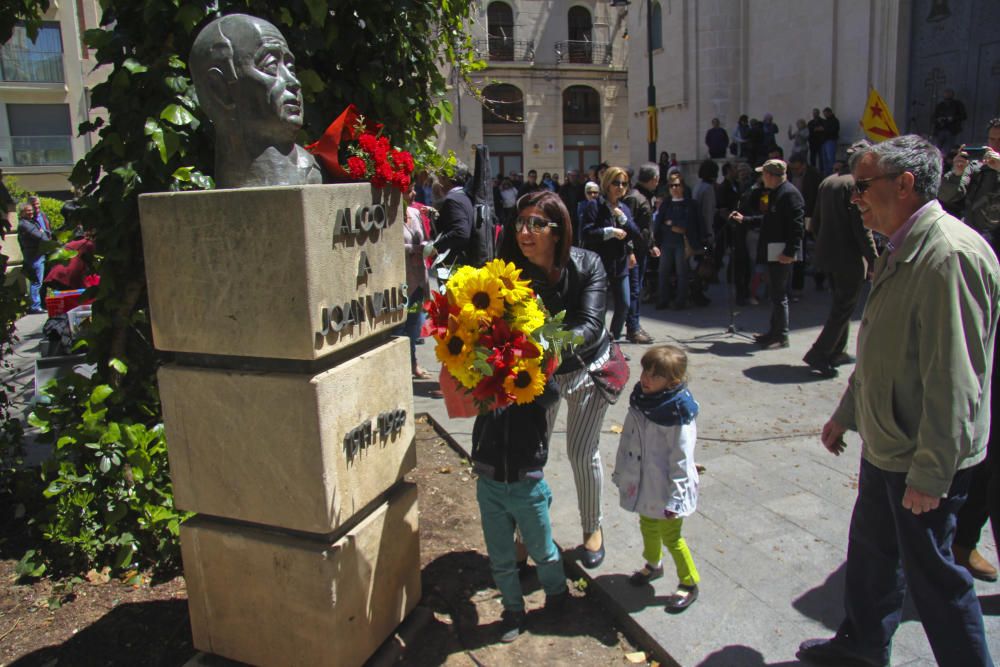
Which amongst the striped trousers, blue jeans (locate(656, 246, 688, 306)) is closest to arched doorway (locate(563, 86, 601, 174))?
blue jeans (locate(656, 246, 688, 306))

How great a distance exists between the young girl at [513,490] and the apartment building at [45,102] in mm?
34571

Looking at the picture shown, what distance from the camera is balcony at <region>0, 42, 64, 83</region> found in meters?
32.2

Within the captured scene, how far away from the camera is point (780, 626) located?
3.23m

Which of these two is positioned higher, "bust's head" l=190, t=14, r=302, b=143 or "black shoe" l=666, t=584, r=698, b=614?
"bust's head" l=190, t=14, r=302, b=143

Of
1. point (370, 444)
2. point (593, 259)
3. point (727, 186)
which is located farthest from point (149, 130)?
point (727, 186)

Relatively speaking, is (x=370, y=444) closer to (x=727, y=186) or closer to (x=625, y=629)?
(x=625, y=629)

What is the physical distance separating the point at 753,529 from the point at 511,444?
68.0 inches

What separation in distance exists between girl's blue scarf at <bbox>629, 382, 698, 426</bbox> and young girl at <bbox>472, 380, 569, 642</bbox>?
1.45ft

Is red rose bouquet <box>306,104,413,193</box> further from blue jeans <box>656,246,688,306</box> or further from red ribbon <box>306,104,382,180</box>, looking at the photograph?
blue jeans <box>656,246,688,306</box>

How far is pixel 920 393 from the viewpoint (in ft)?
8.25

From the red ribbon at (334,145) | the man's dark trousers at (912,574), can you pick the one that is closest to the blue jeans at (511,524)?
the man's dark trousers at (912,574)

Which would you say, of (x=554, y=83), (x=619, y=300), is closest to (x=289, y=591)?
(x=619, y=300)

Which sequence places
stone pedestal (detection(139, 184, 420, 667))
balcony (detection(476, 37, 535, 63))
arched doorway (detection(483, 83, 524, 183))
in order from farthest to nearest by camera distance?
arched doorway (detection(483, 83, 524, 183)) → balcony (detection(476, 37, 535, 63)) → stone pedestal (detection(139, 184, 420, 667))

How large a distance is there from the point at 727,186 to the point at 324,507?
12.0 metres
